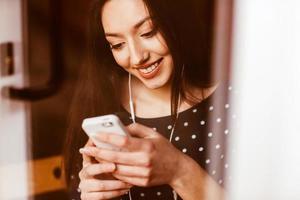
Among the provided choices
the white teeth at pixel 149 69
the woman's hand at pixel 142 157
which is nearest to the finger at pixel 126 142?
the woman's hand at pixel 142 157

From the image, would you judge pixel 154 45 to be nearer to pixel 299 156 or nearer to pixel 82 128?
pixel 82 128

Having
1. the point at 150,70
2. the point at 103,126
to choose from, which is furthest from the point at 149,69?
the point at 103,126

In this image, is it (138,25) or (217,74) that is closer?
(138,25)

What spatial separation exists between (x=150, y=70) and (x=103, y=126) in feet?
0.37

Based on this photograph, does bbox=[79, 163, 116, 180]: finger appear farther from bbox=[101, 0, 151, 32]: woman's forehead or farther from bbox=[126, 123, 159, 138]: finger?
bbox=[101, 0, 151, 32]: woman's forehead

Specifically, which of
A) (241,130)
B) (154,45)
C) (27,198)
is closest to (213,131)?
(241,130)

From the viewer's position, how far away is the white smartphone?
65 cm

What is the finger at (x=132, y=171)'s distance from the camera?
2.25 feet

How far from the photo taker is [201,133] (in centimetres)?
75

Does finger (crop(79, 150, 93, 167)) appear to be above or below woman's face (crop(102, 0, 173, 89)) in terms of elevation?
below

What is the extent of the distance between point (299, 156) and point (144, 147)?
0.38 m

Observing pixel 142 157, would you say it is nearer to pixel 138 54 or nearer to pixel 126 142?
pixel 126 142

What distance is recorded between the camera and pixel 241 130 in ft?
2.72

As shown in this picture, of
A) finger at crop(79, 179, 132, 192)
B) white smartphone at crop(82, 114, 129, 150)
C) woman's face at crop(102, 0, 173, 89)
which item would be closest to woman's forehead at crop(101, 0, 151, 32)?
woman's face at crop(102, 0, 173, 89)
